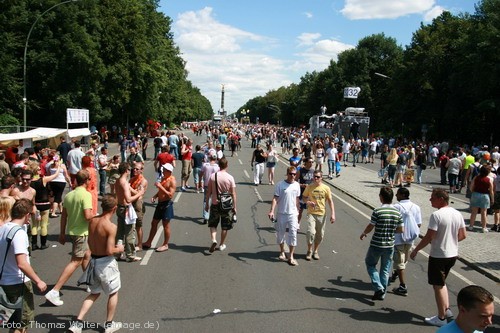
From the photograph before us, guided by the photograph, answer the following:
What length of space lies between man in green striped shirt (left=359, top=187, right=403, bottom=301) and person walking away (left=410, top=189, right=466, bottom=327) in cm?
56

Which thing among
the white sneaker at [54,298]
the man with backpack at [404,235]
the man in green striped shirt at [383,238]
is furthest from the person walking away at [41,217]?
the man with backpack at [404,235]

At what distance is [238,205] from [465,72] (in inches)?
1419

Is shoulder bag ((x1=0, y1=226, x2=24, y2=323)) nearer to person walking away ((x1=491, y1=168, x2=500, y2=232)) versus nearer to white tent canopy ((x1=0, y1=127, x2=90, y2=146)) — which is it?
person walking away ((x1=491, y1=168, x2=500, y2=232))

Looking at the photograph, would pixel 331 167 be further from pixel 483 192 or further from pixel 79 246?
pixel 79 246

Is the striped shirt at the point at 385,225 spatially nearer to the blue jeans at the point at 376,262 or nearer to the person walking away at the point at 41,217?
the blue jeans at the point at 376,262

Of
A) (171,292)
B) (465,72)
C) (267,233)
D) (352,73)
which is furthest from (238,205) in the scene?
(352,73)

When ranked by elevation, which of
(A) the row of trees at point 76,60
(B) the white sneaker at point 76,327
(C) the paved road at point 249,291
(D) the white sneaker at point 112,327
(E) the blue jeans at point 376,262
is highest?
(A) the row of trees at point 76,60

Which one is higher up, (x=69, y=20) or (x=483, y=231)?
(x=69, y=20)

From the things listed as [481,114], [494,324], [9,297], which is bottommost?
[494,324]

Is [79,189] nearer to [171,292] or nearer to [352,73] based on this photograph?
[171,292]

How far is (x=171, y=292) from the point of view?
257 inches

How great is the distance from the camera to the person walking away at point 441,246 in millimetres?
5789

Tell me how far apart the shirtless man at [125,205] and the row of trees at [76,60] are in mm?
28985

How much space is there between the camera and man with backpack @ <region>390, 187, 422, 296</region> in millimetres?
6855
